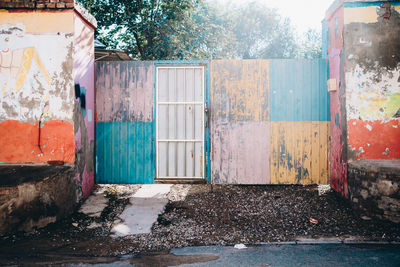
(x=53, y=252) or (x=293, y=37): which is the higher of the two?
(x=293, y=37)

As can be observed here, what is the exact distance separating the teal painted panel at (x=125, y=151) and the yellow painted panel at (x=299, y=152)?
92.9 inches

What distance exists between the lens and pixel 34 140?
4.37 metres

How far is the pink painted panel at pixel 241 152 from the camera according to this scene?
522 cm

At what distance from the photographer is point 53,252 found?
10.5ft

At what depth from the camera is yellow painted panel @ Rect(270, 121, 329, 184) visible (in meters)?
5.16

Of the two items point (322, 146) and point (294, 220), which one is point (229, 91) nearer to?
point (322, 146)

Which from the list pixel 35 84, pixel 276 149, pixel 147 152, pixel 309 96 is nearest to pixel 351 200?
pixel 276 149

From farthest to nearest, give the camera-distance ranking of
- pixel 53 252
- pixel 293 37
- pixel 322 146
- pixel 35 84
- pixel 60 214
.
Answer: pixel 293 37
pixel 322 146
pixel 35 84
pixel 60 214
pixel 53 252

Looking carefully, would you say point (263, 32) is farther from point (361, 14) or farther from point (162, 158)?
point (162, 158)

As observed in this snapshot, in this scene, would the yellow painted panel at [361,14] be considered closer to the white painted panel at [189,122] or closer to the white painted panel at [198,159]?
the white painted panel at [189,122]

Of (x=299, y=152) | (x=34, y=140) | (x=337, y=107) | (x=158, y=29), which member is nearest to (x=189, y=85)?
(x=299, y=152)

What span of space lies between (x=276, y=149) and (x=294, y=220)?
1.55 m

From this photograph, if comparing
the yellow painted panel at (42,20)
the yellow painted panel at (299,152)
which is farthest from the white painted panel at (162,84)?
the yellow painted panel at (299,152)

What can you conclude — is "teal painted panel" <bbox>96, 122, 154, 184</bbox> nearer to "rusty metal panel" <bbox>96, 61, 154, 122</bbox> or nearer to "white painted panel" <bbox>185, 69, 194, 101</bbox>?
"rusty metal panel" <bbox>96, 61, 154, 122</bbox>
